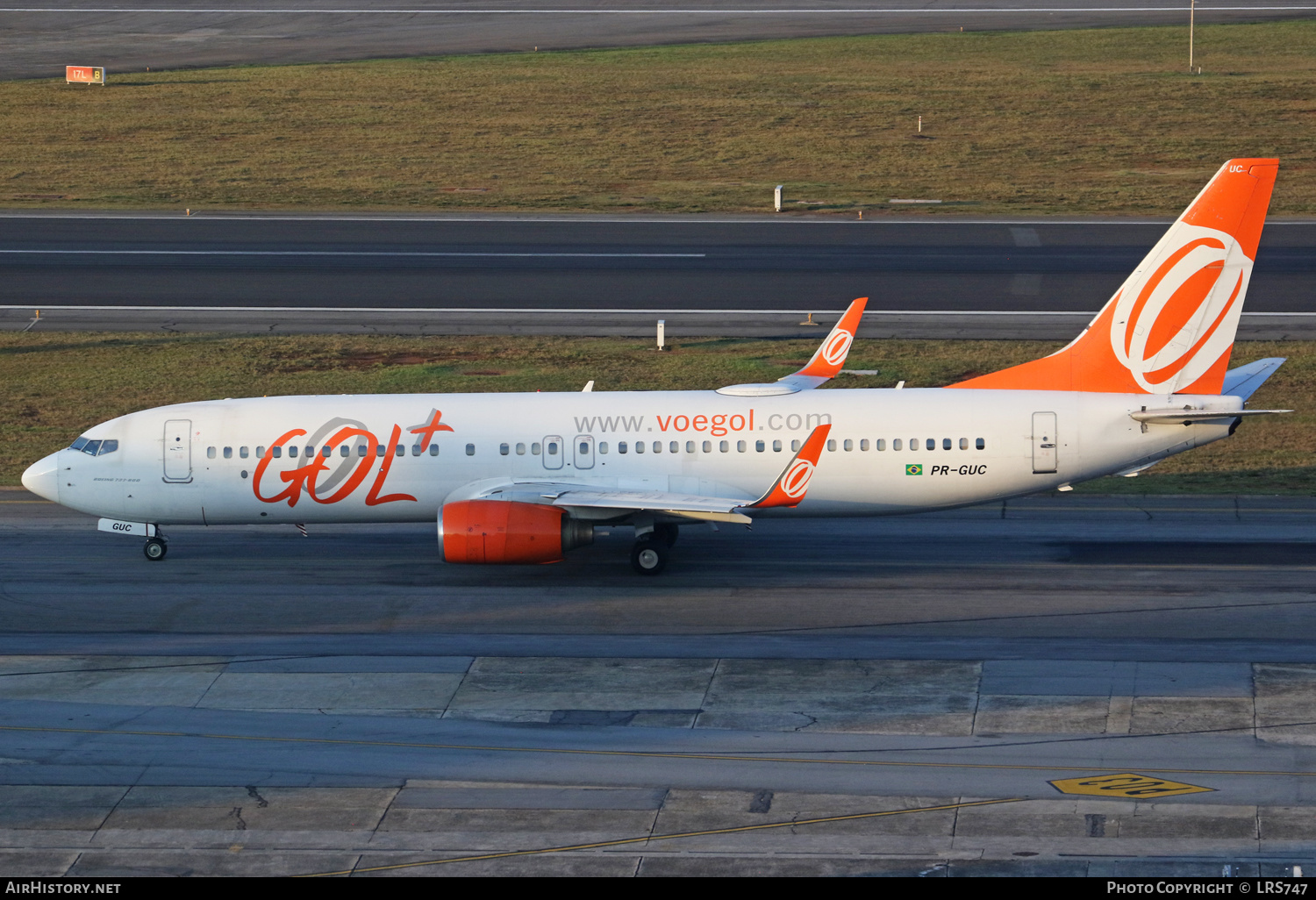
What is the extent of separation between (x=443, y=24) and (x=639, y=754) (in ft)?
276

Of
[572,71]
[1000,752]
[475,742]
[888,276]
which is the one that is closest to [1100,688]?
[1000,752]

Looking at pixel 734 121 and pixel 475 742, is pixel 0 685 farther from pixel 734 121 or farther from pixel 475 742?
pixel 734 121

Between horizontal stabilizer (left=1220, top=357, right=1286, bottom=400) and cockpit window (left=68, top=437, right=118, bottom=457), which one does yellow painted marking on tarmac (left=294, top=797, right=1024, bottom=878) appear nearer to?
horizontal stabilizer (left=1220, top=357, right=1286, bottom=400)

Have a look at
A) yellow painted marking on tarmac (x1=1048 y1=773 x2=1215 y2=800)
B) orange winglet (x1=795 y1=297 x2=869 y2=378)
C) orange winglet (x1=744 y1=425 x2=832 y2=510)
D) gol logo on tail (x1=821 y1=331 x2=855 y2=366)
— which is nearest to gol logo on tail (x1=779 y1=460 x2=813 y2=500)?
orange winglet (x1=744 y1=425 x2=832 y2=510)

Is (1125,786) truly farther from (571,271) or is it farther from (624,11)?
(624,11)

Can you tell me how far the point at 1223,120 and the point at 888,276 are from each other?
28393 mm

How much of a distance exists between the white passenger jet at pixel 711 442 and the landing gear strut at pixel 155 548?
0.23 meters

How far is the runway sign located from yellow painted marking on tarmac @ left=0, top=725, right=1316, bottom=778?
71027 millimetres

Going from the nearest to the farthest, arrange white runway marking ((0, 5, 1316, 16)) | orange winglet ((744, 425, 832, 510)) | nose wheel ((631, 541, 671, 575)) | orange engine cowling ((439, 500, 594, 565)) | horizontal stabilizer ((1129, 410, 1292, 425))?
Answer: orange engine cowling ((439, 500, 594, 565)) < orange winglet ((744, 425, 832, 510)) < horizontal stabilizer ((1129, 410, 1292, 425)) < nose wheel ((631, 541, 671, 575)) < white runway marking ((0, 5, 1316, 16))

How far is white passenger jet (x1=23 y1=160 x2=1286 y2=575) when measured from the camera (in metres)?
30.7

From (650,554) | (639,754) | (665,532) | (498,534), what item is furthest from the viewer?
(665,532)

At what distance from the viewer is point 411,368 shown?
46781mm

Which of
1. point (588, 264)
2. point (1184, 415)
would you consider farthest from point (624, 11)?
point (1184, 415)

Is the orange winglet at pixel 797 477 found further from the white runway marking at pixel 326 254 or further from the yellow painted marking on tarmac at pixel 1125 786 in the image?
the white runway marking at pixel 326 254
